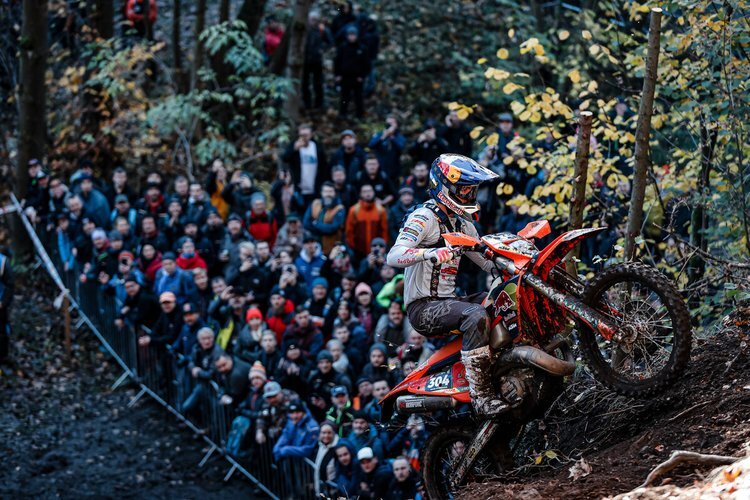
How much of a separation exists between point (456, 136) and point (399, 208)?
5.78ft

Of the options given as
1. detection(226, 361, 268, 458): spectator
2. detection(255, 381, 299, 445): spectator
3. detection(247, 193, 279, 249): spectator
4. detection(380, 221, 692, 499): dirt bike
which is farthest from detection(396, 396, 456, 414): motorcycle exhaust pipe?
detection(247, 193, 279, 249): spectator

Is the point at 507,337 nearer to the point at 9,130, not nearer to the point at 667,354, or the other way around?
the point at 667,354

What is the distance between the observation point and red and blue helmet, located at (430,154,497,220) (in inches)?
302

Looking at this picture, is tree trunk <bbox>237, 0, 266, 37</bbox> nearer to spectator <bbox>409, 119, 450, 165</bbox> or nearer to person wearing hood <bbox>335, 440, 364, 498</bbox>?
spectator <bbox>409, 119, 450, 165</bbox>

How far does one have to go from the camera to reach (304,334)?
1308cm

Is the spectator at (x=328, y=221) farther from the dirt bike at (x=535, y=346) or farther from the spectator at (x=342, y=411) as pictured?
the dirt bike at (x=535, y=346)

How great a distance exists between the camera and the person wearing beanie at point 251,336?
1343cm

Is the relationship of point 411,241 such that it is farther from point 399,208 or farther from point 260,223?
point 260,223

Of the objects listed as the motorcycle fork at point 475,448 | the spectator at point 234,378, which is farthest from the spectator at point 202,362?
the motorcycle fork at point 475,448

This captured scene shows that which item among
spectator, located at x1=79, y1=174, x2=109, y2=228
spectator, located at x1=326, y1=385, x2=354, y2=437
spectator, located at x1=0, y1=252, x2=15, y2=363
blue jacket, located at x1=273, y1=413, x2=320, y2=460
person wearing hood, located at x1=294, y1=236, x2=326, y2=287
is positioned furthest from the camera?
spectator, located at x1=79, y1=174, x2=109, y2=228

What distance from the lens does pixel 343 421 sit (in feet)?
38.5

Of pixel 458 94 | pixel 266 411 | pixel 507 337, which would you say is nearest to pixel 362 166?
pixel 266 411

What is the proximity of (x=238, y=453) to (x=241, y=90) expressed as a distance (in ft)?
28.2

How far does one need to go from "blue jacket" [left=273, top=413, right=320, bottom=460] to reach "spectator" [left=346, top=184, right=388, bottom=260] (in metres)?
3.75
